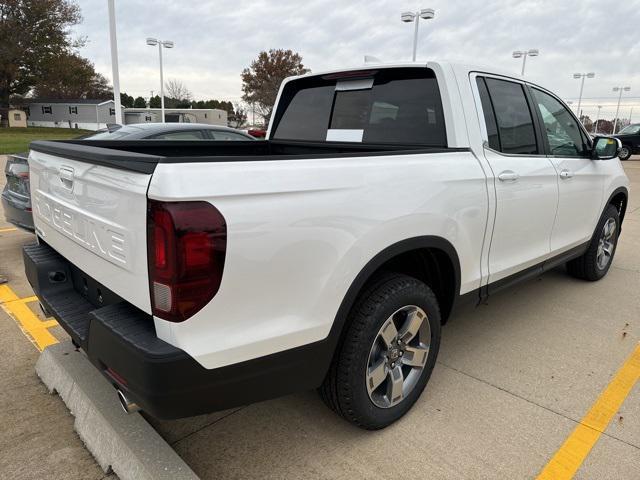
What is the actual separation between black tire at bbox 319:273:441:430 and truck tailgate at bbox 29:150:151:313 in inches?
36.4

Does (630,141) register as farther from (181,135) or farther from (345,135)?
(345,135)

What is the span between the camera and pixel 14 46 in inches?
1724

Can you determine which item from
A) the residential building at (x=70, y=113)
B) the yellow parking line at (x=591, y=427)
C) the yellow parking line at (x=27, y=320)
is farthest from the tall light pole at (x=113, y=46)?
the residential building at (x=70, y=113)

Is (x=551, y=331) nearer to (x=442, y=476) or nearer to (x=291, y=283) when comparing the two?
(x=442, y=476)

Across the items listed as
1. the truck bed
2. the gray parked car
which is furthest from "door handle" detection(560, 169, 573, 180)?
the gray parked car

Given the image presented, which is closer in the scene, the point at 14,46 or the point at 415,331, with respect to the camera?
the point at 415,331

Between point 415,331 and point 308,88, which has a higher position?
point 308,88

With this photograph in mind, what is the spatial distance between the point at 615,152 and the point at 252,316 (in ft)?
12.7

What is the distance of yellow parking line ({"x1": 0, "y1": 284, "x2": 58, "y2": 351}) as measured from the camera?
135 inches

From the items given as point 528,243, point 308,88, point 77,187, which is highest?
point 308,88

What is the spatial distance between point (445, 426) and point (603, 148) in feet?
9.47

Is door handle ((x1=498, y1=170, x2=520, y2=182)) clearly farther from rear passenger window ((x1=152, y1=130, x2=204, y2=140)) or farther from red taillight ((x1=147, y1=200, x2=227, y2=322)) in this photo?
rear passenger window ((x1=152, y1=130, x2=204, y2=140))

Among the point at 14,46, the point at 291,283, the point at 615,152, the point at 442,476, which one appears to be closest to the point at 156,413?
the point at 291,283

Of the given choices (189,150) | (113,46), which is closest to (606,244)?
(189,150)
